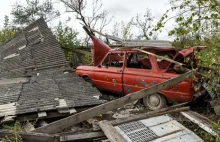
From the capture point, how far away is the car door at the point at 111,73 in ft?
28.1

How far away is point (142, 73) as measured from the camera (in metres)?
7.80

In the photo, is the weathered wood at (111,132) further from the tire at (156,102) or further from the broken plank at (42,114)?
the tire at (156,102)

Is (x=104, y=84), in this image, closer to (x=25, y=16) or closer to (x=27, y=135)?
(x=27, y=135)

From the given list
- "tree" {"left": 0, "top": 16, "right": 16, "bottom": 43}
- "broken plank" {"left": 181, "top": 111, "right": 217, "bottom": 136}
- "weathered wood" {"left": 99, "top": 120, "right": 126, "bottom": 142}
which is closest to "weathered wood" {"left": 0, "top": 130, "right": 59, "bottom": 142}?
"weathered wood" {"left": 99, "top": 120, "right": 126, "bottom": 142}

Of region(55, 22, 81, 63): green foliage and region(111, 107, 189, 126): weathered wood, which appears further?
region(55, 22, 81, 63): green foliage

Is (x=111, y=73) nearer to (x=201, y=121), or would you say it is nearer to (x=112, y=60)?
(x=112, y=60)

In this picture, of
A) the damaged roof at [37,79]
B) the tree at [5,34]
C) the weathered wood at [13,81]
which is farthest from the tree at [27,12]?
the weathered wood at [13,81]

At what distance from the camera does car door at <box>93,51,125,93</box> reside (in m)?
8.58

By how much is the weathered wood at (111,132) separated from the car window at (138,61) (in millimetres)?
4000

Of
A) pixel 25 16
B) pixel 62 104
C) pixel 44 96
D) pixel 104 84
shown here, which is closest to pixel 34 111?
pixel 62 104

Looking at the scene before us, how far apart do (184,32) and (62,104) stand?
337 centimetres

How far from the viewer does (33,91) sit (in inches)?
288

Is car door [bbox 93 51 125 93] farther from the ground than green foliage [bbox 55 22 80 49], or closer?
closer

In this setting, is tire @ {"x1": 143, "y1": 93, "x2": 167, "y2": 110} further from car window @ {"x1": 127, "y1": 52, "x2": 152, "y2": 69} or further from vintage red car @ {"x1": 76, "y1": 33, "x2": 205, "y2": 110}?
car window @ {"x1": 127, "y1": 52, "x2": 152, "y2": 69}
